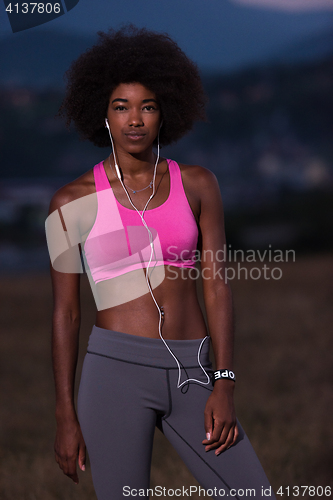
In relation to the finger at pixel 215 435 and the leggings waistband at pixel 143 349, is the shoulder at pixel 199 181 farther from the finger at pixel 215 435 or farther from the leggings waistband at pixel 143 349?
the finger at pixel 215 435

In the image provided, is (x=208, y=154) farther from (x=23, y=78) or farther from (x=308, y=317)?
(x=308, y=317)

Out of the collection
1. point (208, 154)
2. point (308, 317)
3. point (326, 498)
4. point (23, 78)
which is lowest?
point (326, 498)

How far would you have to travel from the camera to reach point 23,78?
33.7ft

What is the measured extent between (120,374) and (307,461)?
8.63 ft

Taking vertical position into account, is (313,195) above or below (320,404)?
above

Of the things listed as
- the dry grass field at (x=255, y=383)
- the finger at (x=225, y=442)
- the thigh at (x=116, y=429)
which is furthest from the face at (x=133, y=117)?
the dry grass field at (x=255, y=383)

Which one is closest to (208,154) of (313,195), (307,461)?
(313,195)

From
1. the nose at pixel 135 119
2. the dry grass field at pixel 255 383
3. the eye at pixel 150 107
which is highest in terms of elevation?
the eye at pixel 150 107

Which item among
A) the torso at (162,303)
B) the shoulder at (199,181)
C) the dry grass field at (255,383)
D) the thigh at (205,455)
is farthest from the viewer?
the dry grass field at (255,383)

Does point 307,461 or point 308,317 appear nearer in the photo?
point 307,461

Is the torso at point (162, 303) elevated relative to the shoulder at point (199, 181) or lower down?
lower down

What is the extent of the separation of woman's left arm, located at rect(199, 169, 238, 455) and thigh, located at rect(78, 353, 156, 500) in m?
0.22

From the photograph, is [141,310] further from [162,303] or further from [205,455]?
[205,455]

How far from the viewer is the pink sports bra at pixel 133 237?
5.99 ft
